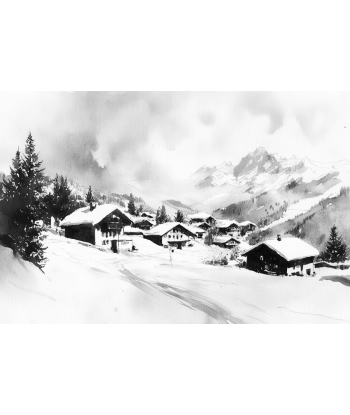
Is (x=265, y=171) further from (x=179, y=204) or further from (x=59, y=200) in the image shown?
(x=59, y=200)

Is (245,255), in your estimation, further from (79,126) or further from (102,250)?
(79,126)

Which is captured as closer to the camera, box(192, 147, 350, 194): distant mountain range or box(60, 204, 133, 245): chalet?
box(192, 147, 350, 194): distant mountain range

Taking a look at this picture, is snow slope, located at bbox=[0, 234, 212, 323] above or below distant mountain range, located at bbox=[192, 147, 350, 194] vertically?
below

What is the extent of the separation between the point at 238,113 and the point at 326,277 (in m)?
2.35

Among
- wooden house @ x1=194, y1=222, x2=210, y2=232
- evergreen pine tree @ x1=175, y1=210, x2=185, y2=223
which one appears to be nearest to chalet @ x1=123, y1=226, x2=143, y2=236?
evergreen pine tree @ x1=175, y1=210, x2=185, y2=223

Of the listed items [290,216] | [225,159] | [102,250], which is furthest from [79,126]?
[290,216]

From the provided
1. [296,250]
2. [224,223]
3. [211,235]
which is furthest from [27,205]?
[296,250]

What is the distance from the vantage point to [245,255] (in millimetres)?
4328

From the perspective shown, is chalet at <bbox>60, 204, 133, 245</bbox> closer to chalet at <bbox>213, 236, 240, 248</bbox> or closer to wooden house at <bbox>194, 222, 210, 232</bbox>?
wooden house at <bbox>194, 222, 210, 232</bbox>

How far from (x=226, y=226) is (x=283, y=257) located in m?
0.81

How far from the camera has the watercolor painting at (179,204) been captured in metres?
4.19

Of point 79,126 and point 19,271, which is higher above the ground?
point 79,126

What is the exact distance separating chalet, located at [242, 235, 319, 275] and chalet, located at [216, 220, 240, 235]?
1.12 feet

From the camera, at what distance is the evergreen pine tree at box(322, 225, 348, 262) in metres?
4.20
